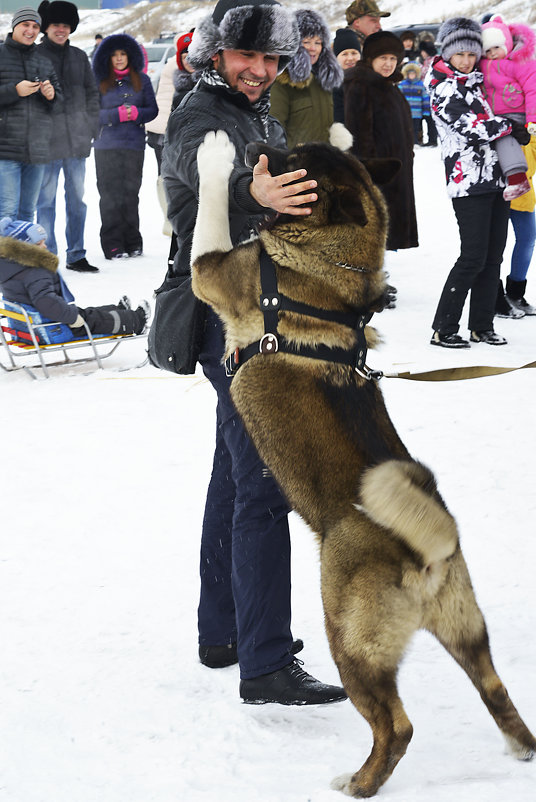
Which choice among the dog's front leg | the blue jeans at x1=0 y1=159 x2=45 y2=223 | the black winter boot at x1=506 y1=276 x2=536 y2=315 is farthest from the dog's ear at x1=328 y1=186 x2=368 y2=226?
the blue jeans at x1=0 y1=159 x2=45 y2=223

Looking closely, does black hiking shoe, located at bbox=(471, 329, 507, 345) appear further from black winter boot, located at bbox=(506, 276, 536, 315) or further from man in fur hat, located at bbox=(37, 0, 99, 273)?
man in fur hat, located at bbox=(37, 0, 99, 273)

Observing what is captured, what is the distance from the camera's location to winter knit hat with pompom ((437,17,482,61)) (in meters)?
5.71

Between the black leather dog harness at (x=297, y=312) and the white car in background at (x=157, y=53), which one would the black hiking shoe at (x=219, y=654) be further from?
the white car in background at (x=157, y=53)

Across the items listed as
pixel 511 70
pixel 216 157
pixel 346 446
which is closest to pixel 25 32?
pixel 511 70

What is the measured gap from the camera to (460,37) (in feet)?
18.7

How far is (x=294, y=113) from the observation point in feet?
22.0

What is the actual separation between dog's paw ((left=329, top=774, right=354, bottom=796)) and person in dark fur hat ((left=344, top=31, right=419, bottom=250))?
17.1ft

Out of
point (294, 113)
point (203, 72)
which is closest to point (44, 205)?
point (294, 113)

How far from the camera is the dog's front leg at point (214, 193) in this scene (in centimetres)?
226

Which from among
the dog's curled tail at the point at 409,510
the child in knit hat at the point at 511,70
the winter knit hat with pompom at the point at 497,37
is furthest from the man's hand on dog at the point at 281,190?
the winter knit hat with pompom at the point at 497,37

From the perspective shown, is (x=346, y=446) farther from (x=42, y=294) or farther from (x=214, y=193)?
(x=42, y=294)

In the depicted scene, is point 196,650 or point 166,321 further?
point 196,650

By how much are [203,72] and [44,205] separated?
249 inches

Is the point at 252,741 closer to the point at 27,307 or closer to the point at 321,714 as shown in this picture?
the point at 321,714
